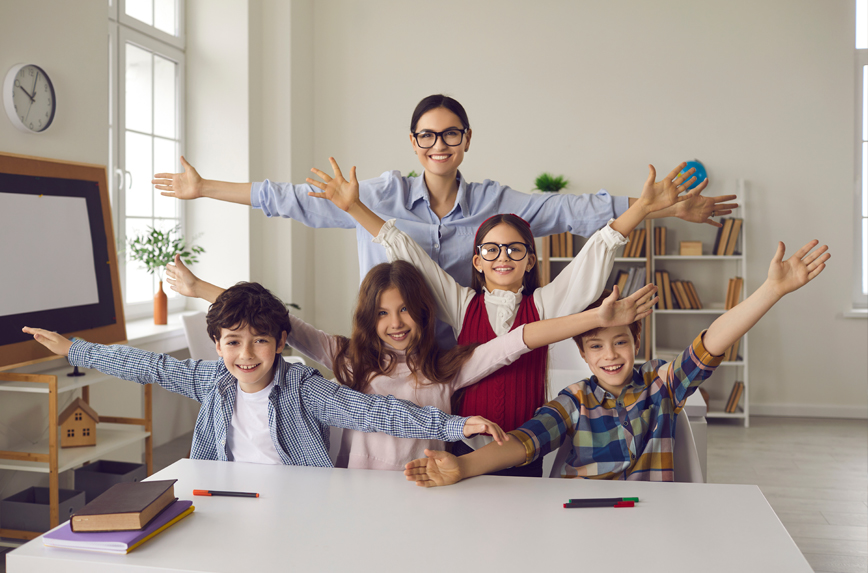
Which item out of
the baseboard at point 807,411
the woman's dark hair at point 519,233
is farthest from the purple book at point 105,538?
the baseboard at point 807,411

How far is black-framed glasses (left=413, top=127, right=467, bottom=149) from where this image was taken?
1868 millimetres

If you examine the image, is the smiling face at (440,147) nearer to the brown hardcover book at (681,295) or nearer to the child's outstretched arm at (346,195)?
the child's outstretched arm at (346,195)

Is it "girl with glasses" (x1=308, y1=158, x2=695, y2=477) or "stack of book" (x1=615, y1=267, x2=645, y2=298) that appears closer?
"girl with glasses" (x1=308, y1=158, x2=695, y2=477)

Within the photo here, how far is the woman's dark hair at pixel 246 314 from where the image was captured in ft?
5.25

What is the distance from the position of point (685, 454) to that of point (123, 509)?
4.28 ft

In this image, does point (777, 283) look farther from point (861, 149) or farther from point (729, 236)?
point (861, 149)

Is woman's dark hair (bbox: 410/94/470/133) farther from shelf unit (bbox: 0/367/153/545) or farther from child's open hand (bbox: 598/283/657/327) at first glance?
shelf unit (bbox: 0/367/153/545)

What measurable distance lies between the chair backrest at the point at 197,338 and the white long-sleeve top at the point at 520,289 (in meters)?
1.71

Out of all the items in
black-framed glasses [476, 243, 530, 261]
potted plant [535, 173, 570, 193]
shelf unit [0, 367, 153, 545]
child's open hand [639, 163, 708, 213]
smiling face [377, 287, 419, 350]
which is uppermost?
potted plant [535, 173, 570, 193]

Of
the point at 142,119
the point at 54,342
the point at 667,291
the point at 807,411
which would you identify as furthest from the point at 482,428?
the point at 807,411

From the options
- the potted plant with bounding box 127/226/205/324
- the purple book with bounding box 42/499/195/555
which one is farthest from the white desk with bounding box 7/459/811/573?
the potted plant with bounding box 127/226/205/324

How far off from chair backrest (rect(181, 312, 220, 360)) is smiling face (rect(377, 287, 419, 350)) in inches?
67.9

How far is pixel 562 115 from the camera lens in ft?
16.1

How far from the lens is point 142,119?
419 centimetres
